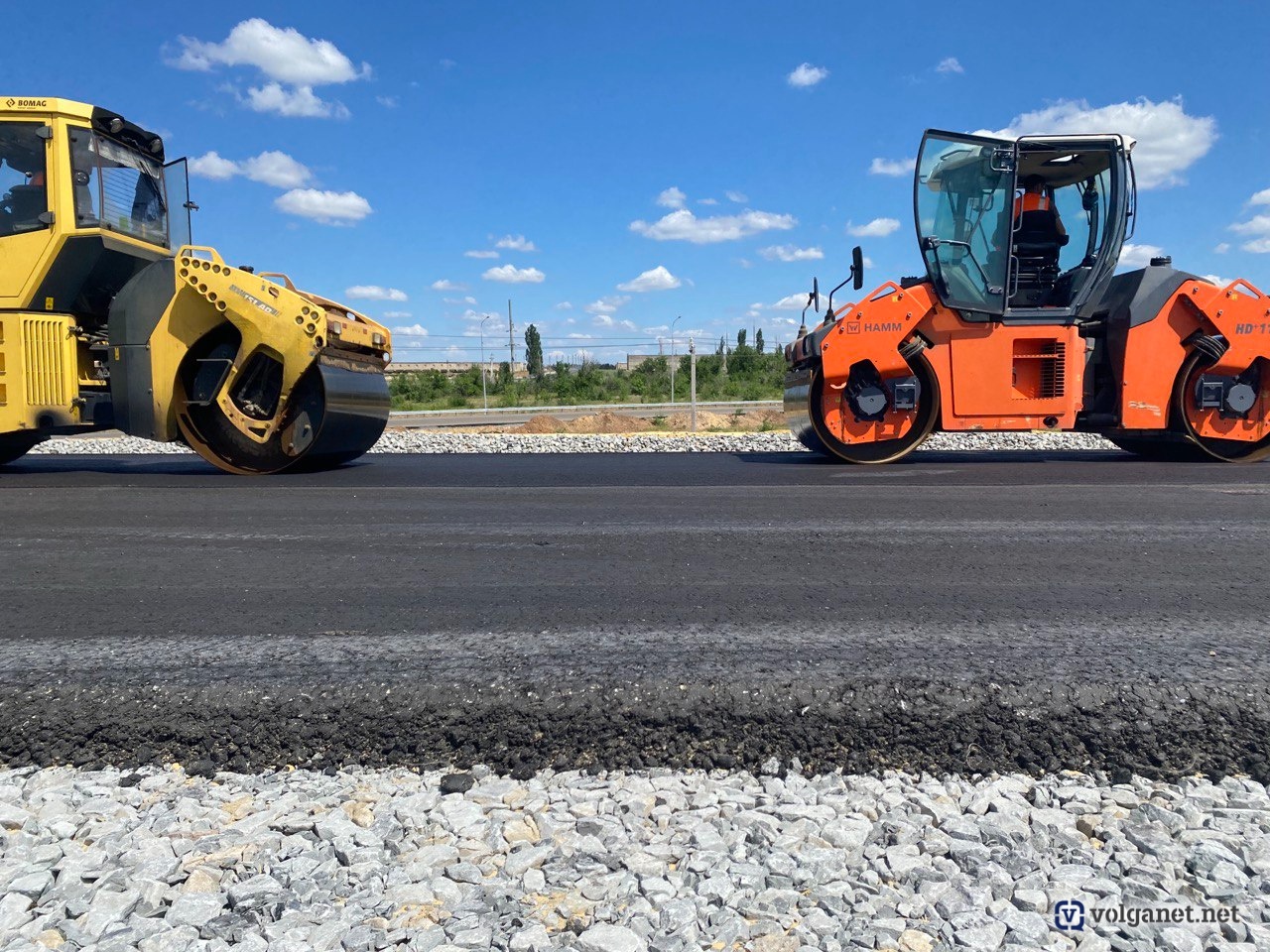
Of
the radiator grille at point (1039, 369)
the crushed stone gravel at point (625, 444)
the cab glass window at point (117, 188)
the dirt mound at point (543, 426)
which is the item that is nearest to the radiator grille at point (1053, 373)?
the radiator grille at point (1039, 369)

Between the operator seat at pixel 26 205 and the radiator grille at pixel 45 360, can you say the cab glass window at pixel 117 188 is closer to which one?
the operator seat at pixel 26 205

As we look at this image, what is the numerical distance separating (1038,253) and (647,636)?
22.8ft

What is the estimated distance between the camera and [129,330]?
7168mm

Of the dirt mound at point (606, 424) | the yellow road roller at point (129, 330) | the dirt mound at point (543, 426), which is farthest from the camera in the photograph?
the dirt mound at point (606, 424)

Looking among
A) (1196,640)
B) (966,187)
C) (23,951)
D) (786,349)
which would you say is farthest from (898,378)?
(23,951)

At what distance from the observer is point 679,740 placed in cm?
221

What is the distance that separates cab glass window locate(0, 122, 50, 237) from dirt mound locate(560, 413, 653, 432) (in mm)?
12064

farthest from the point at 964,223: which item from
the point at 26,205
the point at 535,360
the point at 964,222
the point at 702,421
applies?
the point at 535,360

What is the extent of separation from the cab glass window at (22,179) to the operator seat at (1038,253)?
8.26 metres

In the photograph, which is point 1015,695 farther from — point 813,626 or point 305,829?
point 305,829

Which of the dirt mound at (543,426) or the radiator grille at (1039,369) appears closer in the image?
the radiator grille at (1039,369)

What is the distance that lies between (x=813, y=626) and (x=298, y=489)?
456 cm

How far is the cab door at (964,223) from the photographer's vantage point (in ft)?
25.5

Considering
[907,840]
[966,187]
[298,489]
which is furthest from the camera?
[966,187]
